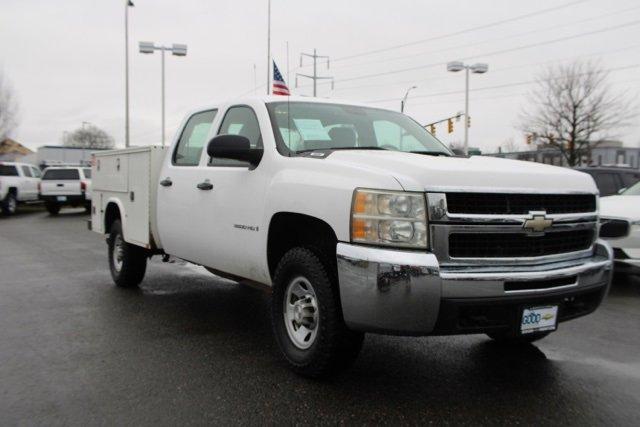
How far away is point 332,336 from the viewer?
3605mm

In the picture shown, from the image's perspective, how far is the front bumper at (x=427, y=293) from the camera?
3203 millimetres

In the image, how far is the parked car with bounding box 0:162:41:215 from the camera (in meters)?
21.2

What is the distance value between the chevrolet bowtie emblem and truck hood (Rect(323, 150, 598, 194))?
0.17m

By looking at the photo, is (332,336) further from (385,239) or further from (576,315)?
(576,315)

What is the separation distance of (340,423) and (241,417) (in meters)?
0.56

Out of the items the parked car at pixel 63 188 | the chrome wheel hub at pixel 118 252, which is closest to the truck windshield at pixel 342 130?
the chrome wheel hub at pixel 118 252

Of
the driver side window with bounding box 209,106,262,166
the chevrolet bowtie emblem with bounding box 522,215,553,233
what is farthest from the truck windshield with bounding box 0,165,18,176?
the chevrolet bowtie emblem with bounding box 522,215,553,233

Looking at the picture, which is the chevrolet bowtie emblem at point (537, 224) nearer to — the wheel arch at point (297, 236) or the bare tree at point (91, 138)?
the wheel arch at point (297, 236)

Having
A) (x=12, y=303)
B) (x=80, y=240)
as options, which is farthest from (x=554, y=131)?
(x=12, y=303)

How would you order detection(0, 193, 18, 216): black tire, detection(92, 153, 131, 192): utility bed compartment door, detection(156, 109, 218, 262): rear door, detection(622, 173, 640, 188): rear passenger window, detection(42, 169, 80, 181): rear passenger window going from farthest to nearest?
1. detection(42, 169, 80, 181): rear passenger window
2. detection(0, 193, 18, 216): black tire
3. detection(622, 173, 640, 188): rear passenger window
4. detection(92, 153, 131, 192): utility bed compartment door
5. detection(156, 109, 218, 262): rear door

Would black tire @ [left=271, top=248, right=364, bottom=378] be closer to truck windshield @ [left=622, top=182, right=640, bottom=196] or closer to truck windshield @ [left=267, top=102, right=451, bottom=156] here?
truck windshield @ [left=267, top=102, right=451, bottom=156]

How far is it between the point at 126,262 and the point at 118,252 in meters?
0.36

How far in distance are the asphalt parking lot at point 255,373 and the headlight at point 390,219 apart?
100cm

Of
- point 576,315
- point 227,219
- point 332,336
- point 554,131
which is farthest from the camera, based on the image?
point 554,131
